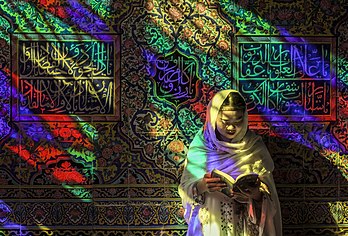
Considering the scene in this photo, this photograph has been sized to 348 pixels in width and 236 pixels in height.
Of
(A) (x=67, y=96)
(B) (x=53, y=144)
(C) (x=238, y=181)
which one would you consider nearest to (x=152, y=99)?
(A) (x=67, y=96)

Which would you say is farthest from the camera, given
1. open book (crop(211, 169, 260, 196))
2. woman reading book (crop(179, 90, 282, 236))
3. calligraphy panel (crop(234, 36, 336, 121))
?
calligraphy panel (crop(234, 36, 336, 121))

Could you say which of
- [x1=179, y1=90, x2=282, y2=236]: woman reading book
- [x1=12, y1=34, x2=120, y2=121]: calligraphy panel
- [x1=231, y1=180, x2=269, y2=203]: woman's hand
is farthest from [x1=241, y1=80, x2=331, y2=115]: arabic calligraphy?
[x1=12, y1=34, x2=120, y2=121]: calligraphy panel

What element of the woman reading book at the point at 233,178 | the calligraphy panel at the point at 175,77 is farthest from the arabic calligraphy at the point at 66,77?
the woman reading book at the point at 233,178

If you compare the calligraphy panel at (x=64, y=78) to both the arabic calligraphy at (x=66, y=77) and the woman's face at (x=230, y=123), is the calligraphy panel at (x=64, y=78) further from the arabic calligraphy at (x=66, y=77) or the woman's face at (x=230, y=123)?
the woman's face at (x=230, y=123)

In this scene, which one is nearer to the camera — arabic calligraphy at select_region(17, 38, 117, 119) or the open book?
the open book

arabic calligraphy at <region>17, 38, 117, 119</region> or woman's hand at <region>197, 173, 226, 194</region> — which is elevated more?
arabic calligraphy at <region>17, 38, 117, 119</region>

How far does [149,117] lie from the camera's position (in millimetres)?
4352

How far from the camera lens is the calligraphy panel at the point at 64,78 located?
4.34 metres

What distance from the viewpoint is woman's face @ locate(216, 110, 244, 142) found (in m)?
3.74

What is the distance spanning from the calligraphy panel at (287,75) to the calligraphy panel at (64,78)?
38.8 inches

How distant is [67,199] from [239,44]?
175 cm

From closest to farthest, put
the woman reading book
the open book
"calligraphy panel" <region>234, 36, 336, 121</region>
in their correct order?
the open book < the woman reading book < "calligraphy panel" <region>234, 36, 336, 121</region>

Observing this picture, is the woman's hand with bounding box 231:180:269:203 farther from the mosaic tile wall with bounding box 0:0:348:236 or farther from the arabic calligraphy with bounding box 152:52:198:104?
the arabic calligraphy with bounding box 152:52:198:104

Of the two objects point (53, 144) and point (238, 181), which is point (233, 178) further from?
point (53, 144)
